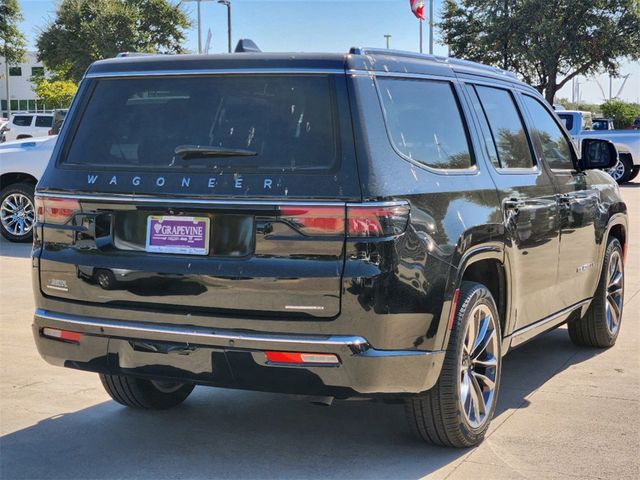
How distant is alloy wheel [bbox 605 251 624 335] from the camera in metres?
6.78

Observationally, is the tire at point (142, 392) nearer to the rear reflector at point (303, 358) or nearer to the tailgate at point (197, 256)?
the tailgate at point (197, 256)

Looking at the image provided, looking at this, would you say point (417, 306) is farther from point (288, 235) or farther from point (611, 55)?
point (611, 55)

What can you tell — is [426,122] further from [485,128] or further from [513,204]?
[513,204]

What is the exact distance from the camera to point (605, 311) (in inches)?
262

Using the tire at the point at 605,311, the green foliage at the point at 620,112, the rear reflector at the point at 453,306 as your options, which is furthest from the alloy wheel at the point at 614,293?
the green foliage at the point at 620,112

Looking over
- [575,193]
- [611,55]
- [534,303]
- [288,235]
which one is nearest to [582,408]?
[534,303]

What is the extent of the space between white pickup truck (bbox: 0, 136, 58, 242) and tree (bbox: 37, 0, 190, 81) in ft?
137

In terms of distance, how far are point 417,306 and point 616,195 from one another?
341 centimetres

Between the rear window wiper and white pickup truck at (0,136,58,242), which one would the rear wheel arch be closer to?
the rear window wiper

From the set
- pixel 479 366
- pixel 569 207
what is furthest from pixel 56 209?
pixel 569 207

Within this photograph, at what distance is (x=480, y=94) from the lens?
16.7 ft

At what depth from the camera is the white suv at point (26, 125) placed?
43062mm

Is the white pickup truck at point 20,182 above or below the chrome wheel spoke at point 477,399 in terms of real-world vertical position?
above

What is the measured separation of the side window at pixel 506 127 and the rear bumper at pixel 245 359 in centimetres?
154
